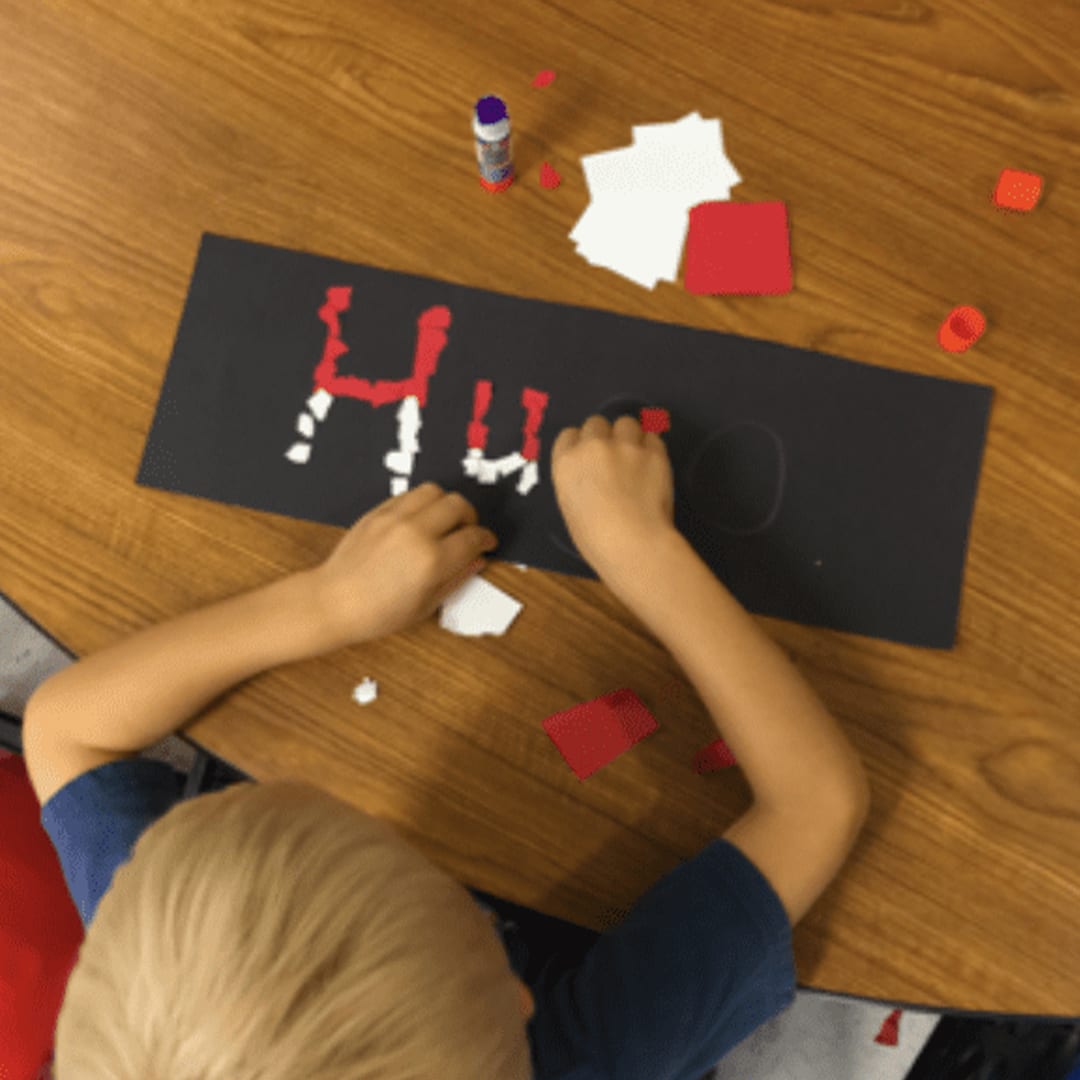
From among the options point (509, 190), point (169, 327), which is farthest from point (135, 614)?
point (509, 190)

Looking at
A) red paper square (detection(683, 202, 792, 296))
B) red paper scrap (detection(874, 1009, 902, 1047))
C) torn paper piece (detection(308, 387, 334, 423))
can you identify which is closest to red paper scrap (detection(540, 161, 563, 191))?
red paper square (detection(683, 202, 792, 296))

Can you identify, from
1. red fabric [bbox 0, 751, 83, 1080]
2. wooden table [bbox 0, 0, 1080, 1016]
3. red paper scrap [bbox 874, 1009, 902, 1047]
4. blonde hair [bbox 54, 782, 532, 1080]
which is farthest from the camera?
red paper scrap [bbox 874, 1009, 902, 1047]

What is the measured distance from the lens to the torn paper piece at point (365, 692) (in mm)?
747

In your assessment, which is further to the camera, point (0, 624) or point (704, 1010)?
point (0, 624)

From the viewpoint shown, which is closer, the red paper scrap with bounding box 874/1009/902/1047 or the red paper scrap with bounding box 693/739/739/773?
the red paper scrap with bounding box 693/739/739/773

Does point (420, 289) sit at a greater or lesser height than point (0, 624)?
greater

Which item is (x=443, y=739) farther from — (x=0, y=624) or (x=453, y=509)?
(x=0, y=624)

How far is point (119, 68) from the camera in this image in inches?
33.1

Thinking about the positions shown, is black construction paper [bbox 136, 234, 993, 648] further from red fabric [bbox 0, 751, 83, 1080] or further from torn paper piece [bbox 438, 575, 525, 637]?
red fabric [bbox 0, 751, 83, 1080]

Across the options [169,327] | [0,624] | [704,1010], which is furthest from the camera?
[0,624]

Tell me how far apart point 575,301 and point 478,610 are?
27 centimetres

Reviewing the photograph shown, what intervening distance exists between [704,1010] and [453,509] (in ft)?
1.41

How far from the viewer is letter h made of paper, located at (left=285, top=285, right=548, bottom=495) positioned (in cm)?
78

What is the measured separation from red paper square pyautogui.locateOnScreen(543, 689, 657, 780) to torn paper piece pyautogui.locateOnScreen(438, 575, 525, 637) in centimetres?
9
